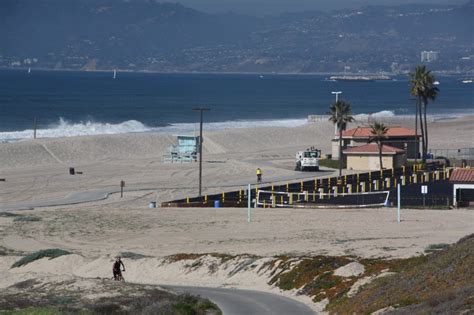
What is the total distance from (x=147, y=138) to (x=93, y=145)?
7.09m

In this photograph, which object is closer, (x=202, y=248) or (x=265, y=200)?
(x=202, y=248)

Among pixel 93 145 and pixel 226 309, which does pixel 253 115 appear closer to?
pixel 93 145

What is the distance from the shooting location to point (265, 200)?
58.4 metres

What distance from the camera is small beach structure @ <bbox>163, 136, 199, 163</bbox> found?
85750 mm

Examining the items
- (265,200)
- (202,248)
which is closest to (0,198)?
(265,200)

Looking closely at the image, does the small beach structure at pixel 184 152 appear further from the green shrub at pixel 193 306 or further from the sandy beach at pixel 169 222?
the green shrub at pixel 193 306

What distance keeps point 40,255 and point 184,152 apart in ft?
152

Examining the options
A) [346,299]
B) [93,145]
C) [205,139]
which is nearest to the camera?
[346,299]

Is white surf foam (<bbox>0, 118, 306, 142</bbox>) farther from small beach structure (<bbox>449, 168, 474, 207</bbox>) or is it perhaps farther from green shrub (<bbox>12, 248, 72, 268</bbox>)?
green shrub (<bbox>12, 248, 72, 268</bbox>)

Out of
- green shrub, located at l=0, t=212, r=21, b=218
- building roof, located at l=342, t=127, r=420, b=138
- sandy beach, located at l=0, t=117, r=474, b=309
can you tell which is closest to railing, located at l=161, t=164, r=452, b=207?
sandy beach, located at l=0, t=117, r=474, b=309

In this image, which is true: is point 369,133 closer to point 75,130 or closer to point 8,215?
point 8,215

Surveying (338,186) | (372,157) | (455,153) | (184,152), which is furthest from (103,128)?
(338,186)

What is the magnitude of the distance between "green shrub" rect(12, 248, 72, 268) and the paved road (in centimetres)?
647

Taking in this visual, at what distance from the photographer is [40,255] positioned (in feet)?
131
